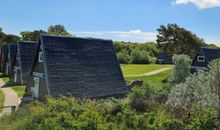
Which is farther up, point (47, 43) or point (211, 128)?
point (47, 43)

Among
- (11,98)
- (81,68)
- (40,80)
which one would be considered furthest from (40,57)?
(11,98)

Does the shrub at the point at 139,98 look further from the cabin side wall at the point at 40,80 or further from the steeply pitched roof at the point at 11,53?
the steeply pitched roof at the point at 11,53

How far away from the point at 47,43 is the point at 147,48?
77.4 metres

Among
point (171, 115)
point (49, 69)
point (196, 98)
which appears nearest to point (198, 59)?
point (49, 69)

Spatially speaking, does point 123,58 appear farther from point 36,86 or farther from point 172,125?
point 172,125

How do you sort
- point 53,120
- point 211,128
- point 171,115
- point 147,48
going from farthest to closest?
point 147,48 < point 171,115 < point 53,120 < point 211,128

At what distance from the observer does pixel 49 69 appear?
78.9 ft

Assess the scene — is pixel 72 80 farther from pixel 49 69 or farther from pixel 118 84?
pixel 118 84

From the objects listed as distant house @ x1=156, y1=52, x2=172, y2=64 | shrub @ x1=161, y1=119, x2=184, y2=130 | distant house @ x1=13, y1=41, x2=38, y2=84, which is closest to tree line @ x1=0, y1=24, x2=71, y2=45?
distant house @ x1=156, y1=52, x2=172, y2=64

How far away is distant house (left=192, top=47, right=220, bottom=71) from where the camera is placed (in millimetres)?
42938

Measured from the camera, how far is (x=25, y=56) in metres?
41.8

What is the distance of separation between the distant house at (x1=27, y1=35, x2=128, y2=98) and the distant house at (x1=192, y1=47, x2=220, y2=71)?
18938mm

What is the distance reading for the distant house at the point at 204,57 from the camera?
42.9m

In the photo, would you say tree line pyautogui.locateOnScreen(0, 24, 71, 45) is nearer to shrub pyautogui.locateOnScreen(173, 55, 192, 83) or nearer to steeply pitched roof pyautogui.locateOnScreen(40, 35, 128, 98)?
shrub pyautogui.locateOnScreen(173, 55, 192, 83)
